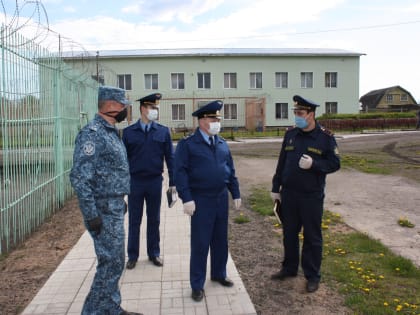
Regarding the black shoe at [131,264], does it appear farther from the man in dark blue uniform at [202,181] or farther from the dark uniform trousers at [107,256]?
the dark uniform trousers at [107,256]

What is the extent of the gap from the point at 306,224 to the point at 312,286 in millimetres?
636

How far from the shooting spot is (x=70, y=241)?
6383 mm

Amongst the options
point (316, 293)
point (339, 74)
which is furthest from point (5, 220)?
point (339, 74)

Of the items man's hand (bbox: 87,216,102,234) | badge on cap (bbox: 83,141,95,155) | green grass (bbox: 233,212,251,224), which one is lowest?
green grass (bbox: 233,212,251,224)

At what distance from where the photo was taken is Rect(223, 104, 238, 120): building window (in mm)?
34688

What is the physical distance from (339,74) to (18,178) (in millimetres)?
34704

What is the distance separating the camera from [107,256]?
11.1 feet

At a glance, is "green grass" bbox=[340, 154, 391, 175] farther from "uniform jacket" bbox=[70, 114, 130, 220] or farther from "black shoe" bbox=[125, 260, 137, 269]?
"uniform jacket" bbox=[70, 114, 130, 220]

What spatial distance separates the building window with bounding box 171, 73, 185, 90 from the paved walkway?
3085 centimetres

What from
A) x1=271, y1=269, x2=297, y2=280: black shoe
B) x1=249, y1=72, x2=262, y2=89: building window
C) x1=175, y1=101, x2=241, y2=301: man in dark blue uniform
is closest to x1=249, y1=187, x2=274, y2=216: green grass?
x1=271, y1=269, x2=297, y2=280: black shoe

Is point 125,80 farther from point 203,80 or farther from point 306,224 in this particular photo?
point 306,224

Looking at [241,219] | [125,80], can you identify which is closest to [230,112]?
[125,80]

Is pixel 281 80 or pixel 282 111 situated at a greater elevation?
pixel 281 80

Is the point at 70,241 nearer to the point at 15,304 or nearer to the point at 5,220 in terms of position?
the point at 5,220
